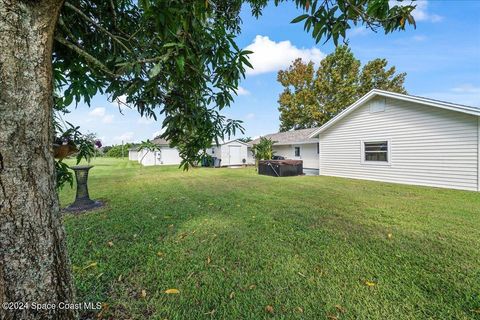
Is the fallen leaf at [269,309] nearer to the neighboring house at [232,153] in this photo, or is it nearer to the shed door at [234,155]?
the neighboring house at [232,153]

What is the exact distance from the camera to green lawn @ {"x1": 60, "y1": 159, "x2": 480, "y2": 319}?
6.54ft

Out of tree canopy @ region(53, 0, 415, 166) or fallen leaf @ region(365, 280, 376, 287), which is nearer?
tree canopy @ region(53, 0, 415, 166)

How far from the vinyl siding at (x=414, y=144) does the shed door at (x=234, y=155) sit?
1257cm

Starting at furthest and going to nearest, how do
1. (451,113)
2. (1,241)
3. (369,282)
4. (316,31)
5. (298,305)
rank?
(451,113), (369,282), (298,305), (316,31), (1,241)

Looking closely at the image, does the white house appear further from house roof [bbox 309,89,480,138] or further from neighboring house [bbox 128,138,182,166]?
neighboring house [bbox 128,138,182,166]

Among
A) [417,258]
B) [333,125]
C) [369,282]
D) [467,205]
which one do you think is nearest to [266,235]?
[369,282]

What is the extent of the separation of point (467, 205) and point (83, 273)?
27.8ft

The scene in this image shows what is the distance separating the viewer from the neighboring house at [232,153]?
73.3 ft

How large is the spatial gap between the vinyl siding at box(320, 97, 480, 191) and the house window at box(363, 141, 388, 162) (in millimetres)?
257

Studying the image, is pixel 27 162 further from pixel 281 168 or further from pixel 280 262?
pixel 281 168

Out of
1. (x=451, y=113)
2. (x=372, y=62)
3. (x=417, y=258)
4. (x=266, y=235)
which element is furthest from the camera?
(x=372, y=62)

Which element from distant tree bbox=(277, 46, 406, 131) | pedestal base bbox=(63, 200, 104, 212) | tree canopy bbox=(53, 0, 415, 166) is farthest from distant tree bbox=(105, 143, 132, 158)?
tree canopy bbox=(53, 0, 415, 166)

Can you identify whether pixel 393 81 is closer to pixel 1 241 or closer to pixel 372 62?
pixel 372 62

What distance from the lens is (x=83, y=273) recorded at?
254 centimetres
